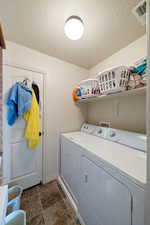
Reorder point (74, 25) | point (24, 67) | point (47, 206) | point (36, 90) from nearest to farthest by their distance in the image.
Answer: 1. point (74, 25)
2. point (47, 206)
3. point (24, 67)
4. point (36, 90)

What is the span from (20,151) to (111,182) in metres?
1.51

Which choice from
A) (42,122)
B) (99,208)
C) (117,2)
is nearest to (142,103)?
(117,2)

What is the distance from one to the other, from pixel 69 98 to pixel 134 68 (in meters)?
1.30

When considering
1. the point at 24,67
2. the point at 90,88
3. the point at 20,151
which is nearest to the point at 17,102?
the point at 24,67

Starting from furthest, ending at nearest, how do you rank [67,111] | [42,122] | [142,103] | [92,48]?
[67,111]
[42,122]
[92,48]
[142,103]

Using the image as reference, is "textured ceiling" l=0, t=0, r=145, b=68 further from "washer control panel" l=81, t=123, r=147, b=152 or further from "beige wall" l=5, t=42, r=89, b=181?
"washer control panel" l=81, t=123, r=147, b=152

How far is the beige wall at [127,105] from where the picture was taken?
1.32m

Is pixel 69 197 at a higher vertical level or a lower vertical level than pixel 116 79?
lower

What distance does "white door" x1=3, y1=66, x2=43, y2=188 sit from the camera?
1.51 metres

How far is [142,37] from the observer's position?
130cm

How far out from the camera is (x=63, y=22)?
48.3 inches

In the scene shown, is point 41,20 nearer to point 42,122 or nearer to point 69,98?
point 69,98

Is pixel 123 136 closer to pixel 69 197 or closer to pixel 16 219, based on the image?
pixel 69 197

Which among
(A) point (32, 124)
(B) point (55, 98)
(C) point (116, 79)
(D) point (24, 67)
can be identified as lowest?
(A) point (32, 124)
